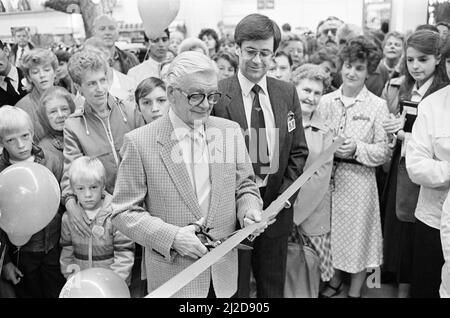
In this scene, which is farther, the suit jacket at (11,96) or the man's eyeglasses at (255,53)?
the suit jacket at (11,96)

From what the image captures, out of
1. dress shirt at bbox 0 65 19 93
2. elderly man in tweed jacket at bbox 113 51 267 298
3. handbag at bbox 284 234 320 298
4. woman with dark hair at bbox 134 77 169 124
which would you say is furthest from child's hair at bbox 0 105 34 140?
handbag at bbox 284 234 320 298

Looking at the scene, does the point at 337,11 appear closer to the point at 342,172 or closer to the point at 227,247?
the point at 342,172

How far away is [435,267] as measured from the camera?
2158mm

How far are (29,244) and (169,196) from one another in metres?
0.94

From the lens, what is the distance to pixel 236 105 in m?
2.07

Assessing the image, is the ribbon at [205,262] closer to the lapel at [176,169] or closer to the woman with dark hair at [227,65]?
the lapel at [176,169]

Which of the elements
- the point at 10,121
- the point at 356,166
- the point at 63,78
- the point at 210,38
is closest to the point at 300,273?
the point at 356,166

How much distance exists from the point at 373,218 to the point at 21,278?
6.15 ft

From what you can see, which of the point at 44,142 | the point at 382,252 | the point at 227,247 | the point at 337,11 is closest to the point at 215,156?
the point at 227,247

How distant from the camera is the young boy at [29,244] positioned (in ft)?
6.56

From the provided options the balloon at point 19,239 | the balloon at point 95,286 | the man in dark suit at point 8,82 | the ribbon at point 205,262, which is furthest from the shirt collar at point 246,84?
the man in dark suit at point 8,82

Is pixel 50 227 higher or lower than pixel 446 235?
lower

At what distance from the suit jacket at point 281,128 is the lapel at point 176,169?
0.53 m

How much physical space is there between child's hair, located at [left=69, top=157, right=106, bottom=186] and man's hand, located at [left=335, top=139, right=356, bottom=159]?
4.10 feet
